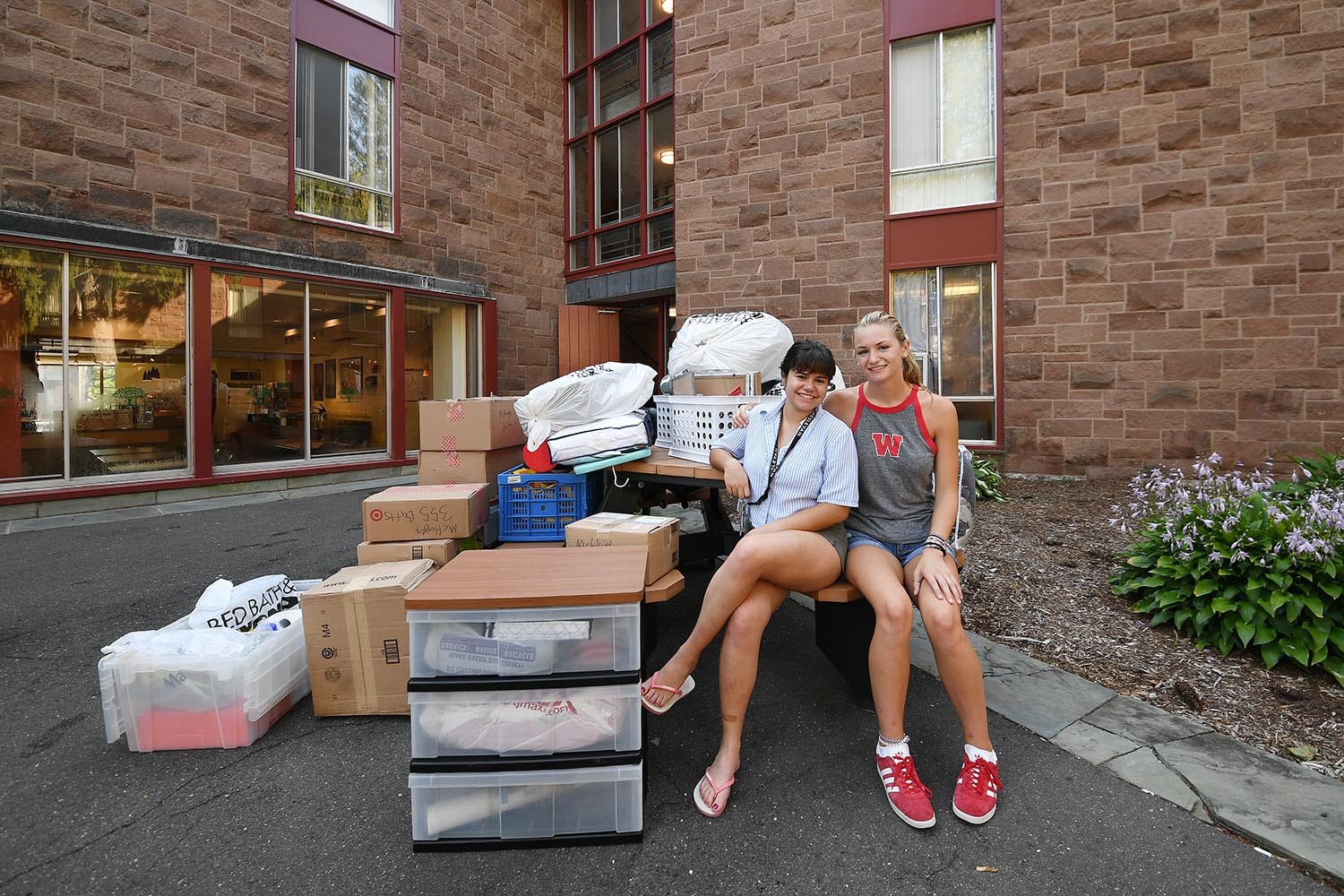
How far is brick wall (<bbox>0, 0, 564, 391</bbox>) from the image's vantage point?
633cm

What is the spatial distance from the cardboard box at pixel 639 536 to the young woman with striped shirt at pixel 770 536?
34 cm

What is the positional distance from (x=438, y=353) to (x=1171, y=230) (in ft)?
33.1

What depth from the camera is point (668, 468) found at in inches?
112

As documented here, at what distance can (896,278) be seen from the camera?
779 centimetres

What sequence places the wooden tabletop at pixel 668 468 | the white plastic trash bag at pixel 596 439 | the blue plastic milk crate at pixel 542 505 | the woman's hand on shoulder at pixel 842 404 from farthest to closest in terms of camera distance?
the blue plastic milk crate at pixel 542 505 → the white plastic trash bag at pixel 596 439 → the wooden tabletop at pixel 668 468 → the woman's hand on shoulder at pixel 842 404

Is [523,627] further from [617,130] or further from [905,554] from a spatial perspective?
[617,130]

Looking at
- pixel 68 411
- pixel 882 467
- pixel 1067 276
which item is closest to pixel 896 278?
pixel 1067 276

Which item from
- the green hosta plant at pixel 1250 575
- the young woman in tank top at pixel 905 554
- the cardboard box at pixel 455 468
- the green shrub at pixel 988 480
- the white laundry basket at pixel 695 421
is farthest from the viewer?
the green shrub at pixel 988 480

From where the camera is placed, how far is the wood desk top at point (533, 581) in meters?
1.67

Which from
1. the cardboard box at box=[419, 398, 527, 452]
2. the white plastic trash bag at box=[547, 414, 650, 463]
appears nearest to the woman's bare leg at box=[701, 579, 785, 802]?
the white plastic trash bag at box=[547, 414, 650, 463]

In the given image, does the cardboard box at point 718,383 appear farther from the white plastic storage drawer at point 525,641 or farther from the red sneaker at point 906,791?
the red sneaker at point 906,791

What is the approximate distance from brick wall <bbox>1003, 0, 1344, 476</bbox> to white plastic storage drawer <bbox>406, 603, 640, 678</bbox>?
694 centimetres

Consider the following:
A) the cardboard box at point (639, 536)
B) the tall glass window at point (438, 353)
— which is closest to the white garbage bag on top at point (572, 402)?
the cardboard box at point (639, 536)

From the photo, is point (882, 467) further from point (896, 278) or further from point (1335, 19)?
point (1335, 19)
